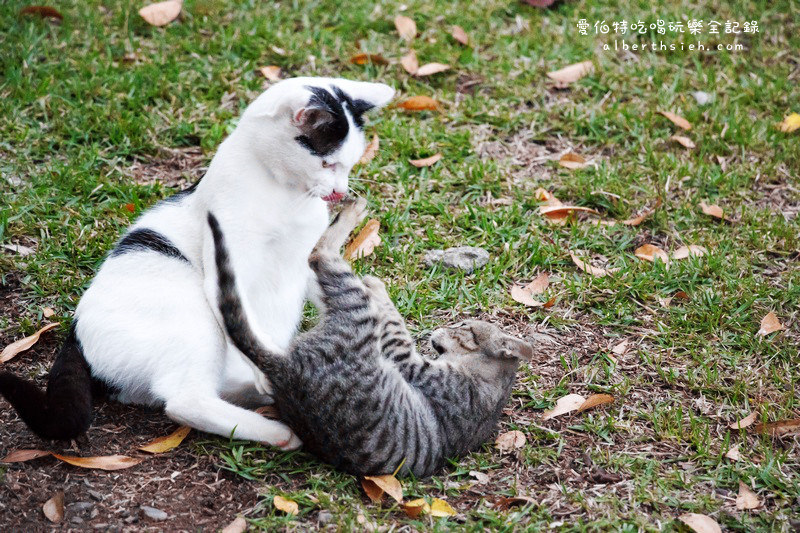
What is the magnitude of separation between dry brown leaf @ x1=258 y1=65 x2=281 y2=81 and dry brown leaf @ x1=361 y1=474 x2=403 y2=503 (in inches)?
103

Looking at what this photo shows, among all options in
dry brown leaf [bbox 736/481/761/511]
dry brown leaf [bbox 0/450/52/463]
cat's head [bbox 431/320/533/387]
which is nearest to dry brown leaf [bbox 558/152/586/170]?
cat's head [bbox 431/320/533/387]

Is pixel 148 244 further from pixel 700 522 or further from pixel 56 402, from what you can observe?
pixel 700 522

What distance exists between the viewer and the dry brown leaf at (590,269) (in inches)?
138

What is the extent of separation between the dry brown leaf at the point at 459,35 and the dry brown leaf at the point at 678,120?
1231mm

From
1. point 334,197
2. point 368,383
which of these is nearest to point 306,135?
point 334,197

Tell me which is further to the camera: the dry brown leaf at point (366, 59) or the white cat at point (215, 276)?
the dry brown leaf at point (366, 59)

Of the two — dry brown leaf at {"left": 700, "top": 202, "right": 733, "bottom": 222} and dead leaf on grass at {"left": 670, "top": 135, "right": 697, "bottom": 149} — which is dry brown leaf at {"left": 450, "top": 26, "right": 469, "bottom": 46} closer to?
dead leaf on grass at {"left": 670, "top": 135, "right": 697, "bottom": 149}

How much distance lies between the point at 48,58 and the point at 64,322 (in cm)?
195

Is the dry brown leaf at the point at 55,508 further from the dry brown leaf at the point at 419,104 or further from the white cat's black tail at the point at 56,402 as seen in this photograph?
the dry brown leaf at the point at 419,104

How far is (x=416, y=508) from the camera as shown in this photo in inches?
93.7

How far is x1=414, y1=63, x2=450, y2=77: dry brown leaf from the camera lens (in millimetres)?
4543

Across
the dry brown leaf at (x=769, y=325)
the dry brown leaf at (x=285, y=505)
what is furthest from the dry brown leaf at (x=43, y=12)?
the dry brown leaf at (x=769, y=325)

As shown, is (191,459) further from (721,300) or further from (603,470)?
(721,300)

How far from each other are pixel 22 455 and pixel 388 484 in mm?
1130
